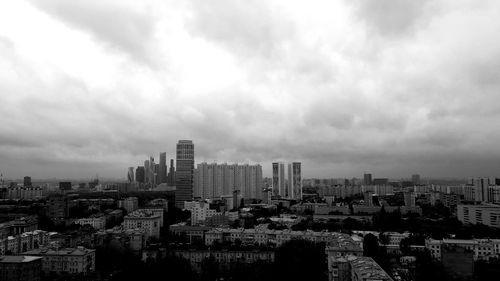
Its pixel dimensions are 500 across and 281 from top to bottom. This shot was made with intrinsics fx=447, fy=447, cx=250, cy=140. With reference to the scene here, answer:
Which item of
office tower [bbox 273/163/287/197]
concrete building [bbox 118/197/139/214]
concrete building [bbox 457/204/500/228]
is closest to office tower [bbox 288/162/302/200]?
office tower [bbox 273/163/287/197]

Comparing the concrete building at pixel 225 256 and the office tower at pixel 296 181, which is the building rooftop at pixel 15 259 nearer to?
the concrete building at pixel 225 256

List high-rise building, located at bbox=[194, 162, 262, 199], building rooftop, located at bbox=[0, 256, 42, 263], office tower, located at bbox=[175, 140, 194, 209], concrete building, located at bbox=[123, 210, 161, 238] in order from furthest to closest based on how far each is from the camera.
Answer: high-rise building, located at bbox=[194, 162, 262, 199], office tower, located at bbox=[175, 140, 194, 209], concrete building, located at bbox=[123, 210, 161, 238], building rooftop, located at bbox=[0, 256, 42, 263]

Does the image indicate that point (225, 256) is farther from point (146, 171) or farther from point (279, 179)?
point (146, 171)

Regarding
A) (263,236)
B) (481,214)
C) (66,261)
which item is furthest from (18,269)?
(481,214)

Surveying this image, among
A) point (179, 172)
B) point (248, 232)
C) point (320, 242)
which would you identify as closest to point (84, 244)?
point (248, 232)

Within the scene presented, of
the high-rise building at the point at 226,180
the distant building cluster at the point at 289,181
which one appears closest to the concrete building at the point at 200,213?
the high-rise building at the point at 226,180

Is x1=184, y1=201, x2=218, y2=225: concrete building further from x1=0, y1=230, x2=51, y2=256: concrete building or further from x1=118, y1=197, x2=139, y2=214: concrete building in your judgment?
x1=118, y1=197, x2=139, y2=214: concrete building

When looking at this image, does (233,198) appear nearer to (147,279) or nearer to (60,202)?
(60,202)
